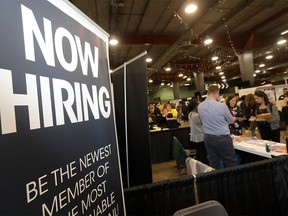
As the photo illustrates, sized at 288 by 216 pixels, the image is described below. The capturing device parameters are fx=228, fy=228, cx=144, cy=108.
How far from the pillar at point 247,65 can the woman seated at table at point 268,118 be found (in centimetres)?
479

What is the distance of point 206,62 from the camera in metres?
11.9

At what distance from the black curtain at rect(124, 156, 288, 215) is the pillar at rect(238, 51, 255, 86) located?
6.70 metres

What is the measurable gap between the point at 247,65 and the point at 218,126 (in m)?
6.30

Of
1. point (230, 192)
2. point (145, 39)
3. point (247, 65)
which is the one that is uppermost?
point (145, 39)

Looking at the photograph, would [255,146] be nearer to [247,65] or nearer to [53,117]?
[53,117]

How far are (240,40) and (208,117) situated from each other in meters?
5.97

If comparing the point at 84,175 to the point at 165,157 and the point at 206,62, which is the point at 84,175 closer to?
the point at 165,157

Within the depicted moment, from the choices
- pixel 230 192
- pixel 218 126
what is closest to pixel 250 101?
pixel 218 126

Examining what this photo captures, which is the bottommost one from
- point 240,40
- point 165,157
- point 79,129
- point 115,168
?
point 165,157

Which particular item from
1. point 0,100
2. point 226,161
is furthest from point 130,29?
point 0,100

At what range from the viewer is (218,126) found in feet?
9.49

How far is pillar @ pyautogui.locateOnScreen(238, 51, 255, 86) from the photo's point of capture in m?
8.10

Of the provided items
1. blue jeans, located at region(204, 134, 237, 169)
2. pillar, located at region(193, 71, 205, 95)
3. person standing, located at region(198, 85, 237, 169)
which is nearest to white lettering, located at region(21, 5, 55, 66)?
person standing, located at region(198, 85, 237, 169)

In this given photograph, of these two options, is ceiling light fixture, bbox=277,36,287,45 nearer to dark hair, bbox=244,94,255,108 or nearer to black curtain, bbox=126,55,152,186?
dark hair, bbox=244,94,255,108
